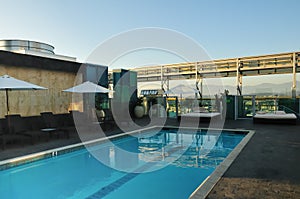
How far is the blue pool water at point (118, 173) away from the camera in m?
3.98

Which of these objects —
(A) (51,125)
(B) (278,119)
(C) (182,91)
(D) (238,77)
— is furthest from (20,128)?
(D) (238,77)

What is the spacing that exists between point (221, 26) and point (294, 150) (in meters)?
8.20

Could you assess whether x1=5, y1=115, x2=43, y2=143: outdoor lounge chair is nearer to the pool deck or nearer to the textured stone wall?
the pool deck

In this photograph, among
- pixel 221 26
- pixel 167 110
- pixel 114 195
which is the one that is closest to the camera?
pixel 114 195

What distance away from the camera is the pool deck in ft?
9.45

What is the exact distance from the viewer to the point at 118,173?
16.1ft

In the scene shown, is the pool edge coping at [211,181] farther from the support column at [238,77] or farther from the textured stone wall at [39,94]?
the support column at [238,77]

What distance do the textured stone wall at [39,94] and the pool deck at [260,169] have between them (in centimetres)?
271

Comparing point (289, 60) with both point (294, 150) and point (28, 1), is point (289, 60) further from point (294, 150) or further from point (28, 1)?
point (28, 1)

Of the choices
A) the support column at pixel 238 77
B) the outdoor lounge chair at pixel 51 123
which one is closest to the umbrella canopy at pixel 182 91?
the support column at pixel 238 77

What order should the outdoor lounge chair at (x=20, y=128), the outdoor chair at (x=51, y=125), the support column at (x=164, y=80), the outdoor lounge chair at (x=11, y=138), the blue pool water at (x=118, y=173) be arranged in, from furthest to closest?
the support column at (x=164, y=80) < the outdoor chair at (x=51, y=125) < the outdoor lounge chair at (x=20, y=128) < the outdoor lounge chair at (x=11, y=138) < the blue pool water at (x=118, y=173)

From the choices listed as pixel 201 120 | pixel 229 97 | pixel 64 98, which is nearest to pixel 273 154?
pixel 201 120

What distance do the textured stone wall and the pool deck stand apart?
271 cm

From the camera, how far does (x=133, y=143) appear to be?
752 cm
